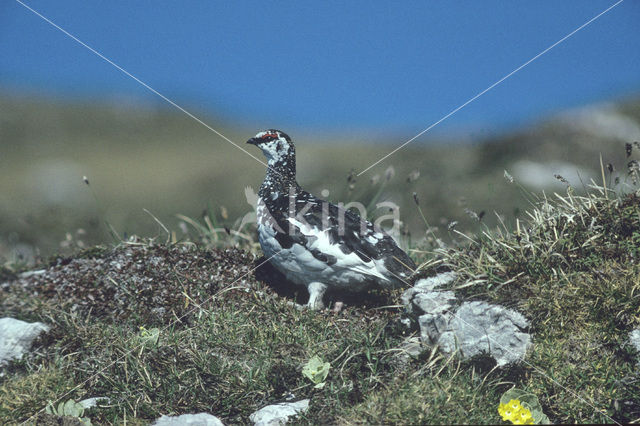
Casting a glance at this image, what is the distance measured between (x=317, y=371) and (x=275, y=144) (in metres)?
2.69

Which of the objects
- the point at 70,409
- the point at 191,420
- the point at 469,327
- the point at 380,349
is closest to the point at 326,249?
the point at 380,349

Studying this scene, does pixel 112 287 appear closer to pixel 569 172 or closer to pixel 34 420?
pixel 34 420

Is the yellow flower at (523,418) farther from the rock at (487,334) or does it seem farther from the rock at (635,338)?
the rock at (635,338)

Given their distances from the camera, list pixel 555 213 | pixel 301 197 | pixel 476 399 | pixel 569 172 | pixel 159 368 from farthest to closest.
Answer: pixel 569 172
pixel 301 197
pixel 555 213
pixel 159 368
pixel 476 399

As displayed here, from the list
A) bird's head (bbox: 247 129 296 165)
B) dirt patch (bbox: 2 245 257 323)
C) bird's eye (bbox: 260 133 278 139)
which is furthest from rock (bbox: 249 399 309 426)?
bird's eye (bbox: 260 133 278 139)

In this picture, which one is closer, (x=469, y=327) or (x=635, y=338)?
(x=635, y=338)

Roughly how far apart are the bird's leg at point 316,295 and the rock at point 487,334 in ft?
4.37

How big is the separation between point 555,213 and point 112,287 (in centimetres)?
464

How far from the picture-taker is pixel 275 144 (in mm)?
6141

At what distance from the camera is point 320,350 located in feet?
15.3

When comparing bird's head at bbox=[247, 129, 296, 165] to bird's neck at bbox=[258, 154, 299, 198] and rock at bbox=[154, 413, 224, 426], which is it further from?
rock at bbox=[154, 413, 224, 426]

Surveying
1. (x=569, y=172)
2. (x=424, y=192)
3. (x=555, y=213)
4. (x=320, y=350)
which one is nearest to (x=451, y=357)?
(x=320, y=350)

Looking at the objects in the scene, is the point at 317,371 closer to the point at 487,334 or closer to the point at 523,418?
the point at 487,334

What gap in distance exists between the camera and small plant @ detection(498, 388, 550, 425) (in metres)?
3.61
